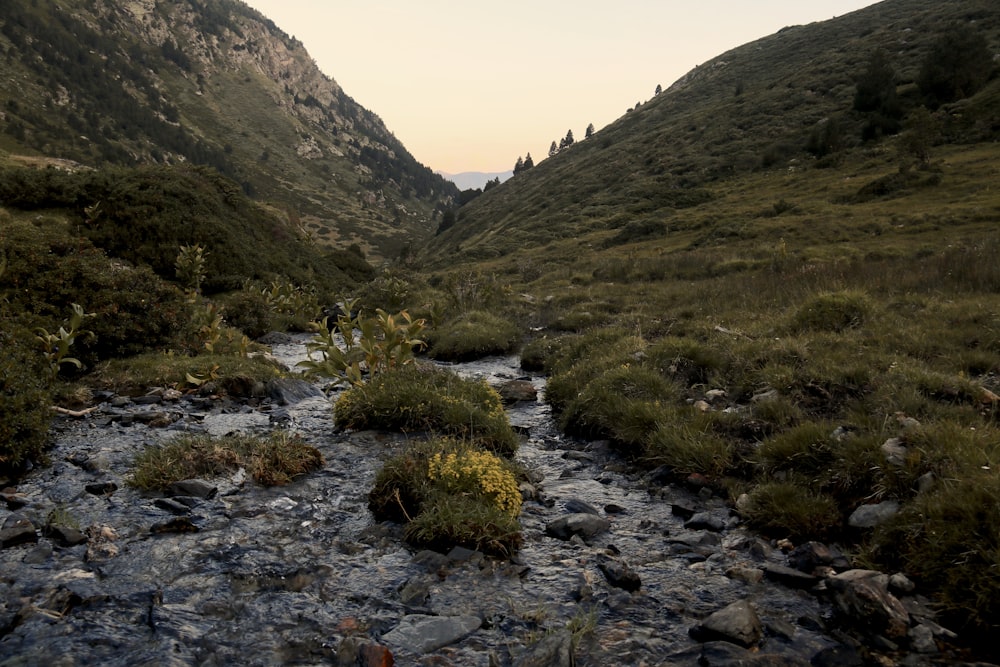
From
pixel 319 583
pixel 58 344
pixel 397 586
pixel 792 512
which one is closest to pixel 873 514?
pixel 792 512

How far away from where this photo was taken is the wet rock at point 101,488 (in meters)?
6.78

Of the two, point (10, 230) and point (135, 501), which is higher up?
point (10, 230)

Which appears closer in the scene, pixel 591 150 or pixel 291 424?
pixel 291 424

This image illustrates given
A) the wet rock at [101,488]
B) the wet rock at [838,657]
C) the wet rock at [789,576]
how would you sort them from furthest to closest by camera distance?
the wet rock at [101,488] < the wet rock at [789,576] < the wet rock at [838,657]

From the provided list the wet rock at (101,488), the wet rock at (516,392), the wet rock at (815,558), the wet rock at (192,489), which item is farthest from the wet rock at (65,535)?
the wet rock at (516,392)

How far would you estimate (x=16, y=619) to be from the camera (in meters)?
4.32

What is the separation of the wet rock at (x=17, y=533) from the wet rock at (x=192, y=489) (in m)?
1.42

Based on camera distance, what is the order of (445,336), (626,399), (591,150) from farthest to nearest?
(591,150)
(445,336)
(626,399)

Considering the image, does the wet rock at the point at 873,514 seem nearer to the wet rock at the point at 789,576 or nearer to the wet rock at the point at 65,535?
the wet rock at the point at 789,576

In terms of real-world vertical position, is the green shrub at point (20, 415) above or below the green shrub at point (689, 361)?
above

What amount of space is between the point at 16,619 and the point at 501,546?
4.18 meters

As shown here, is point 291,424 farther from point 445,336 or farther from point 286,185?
point 286,185

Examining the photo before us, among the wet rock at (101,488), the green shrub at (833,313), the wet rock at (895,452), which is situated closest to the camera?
the wet rock at (895,452)

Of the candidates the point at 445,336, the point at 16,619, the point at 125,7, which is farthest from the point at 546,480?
the point at 125,7
